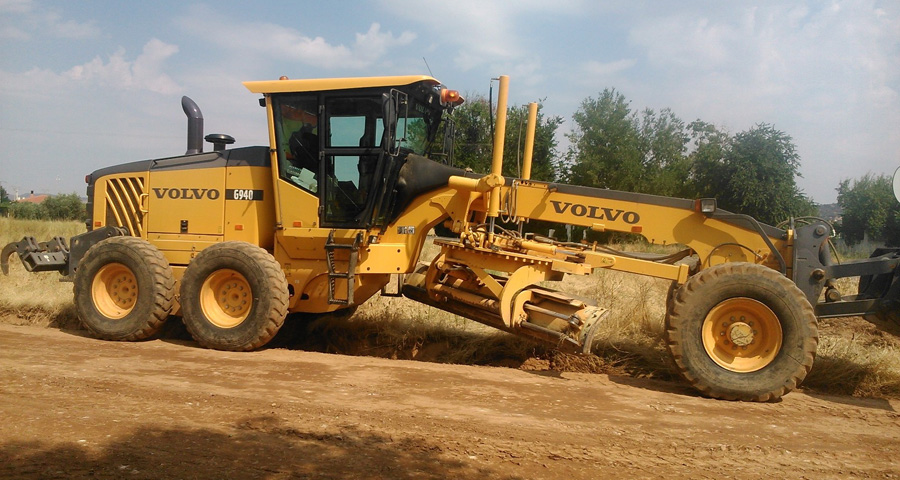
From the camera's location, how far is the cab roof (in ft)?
23.2

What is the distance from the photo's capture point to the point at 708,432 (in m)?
4.83

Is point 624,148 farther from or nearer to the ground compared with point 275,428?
farther from the ground

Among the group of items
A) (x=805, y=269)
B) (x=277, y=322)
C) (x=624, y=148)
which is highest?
(x=624, y=148)

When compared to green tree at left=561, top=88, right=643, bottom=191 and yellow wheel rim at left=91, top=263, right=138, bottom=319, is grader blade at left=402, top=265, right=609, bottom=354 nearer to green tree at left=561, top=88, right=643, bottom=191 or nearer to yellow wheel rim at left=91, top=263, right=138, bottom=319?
yellow wheel rim at left=91, top=263, right=138, bottom=319

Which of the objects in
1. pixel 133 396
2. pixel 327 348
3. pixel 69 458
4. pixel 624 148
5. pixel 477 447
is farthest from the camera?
pixel 624 148

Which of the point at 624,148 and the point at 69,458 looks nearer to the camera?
the point at 69,458

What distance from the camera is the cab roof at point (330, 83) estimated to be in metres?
7.06

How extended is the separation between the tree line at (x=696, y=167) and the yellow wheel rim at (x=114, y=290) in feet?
32.4

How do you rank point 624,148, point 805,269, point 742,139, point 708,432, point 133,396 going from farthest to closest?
1. point 624,148
2. point 742,139
3. point 805,269
4. point 133,396
5. point 708,432

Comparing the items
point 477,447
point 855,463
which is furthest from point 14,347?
point 855,463

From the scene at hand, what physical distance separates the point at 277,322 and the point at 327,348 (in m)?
1.55

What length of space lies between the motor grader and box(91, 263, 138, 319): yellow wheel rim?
0.02 metres

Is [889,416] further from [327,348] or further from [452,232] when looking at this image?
[327,348]

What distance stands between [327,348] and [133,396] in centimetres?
342
